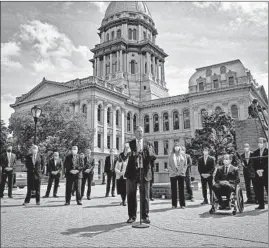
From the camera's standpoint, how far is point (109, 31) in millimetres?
64312

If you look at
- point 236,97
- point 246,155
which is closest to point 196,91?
point 236,97

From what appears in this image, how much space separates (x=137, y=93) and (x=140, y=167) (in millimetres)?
52648

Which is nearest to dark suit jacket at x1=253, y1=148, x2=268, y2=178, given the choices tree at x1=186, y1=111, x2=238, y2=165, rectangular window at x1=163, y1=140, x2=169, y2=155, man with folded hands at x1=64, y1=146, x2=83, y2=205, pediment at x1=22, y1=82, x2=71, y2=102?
man with folded hands at x1=64, y1=146, x2=83, y2=205

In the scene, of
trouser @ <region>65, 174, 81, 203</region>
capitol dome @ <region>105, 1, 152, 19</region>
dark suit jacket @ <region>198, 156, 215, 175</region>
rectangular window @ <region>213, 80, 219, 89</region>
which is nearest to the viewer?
trouser @ <region>65, 174, 81, 203</region>

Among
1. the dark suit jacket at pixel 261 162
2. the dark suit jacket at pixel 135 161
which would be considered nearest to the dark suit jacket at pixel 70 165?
the dark suit jacket at pixel 135 161

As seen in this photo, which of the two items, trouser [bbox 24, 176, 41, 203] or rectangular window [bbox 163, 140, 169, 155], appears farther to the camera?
rectangular window [bbox 163, 140, 169, 155]

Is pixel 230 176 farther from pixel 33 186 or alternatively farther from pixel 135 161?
pixel 33 186

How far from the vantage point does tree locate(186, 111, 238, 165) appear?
1153 inches

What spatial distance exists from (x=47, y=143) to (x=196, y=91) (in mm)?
28575

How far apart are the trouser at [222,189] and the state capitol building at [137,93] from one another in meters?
27.7

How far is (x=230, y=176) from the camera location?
7.92m

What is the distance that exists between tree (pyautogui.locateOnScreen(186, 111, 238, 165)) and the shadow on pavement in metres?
23.8

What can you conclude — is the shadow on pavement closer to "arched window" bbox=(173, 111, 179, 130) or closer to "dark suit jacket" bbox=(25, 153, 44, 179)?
"dark suit jacket" bbox=(25, 153, 44, 179)

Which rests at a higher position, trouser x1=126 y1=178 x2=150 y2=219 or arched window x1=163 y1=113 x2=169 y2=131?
arched window x1=163 y1=113 x2=169 y2=131
